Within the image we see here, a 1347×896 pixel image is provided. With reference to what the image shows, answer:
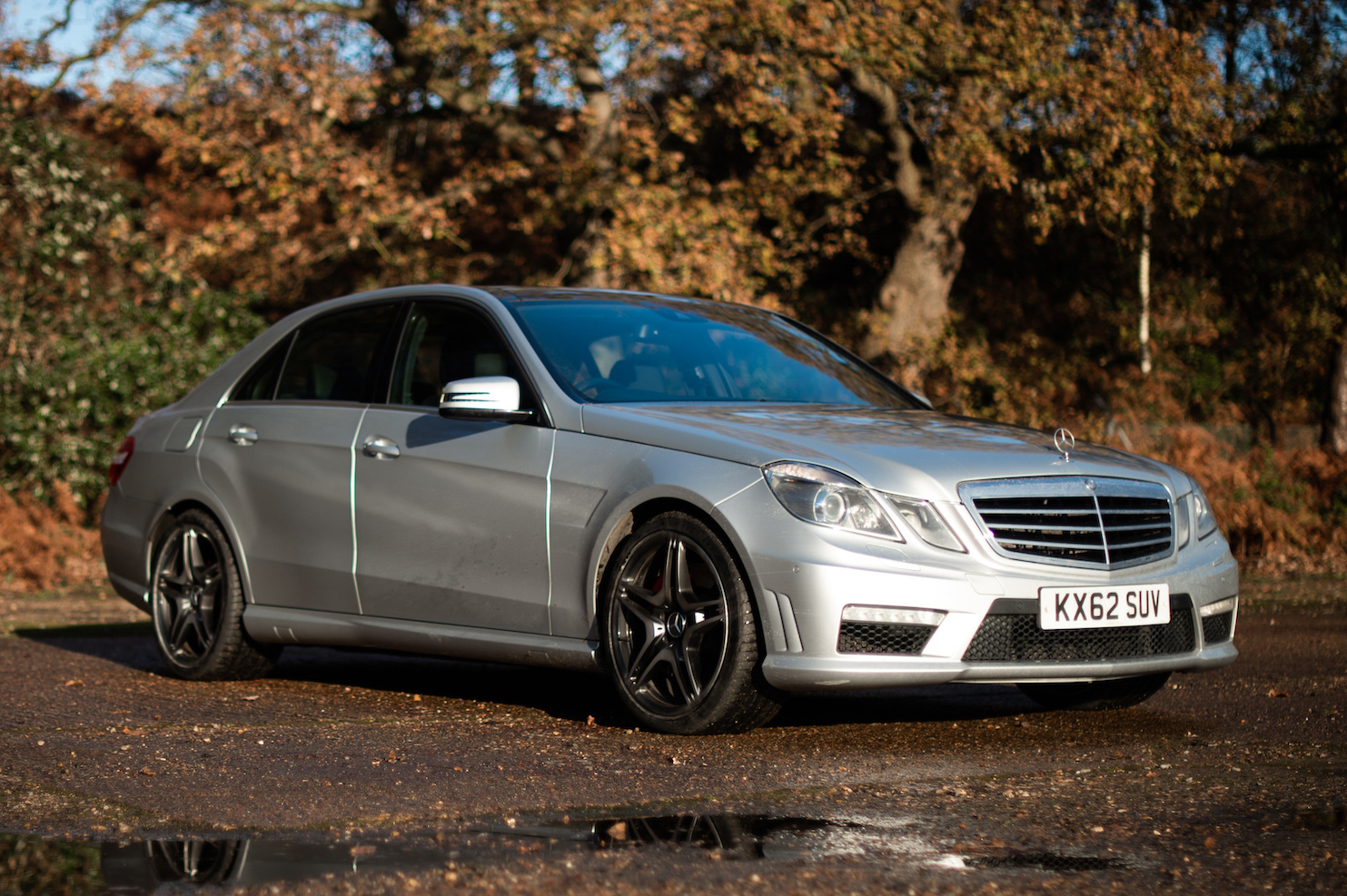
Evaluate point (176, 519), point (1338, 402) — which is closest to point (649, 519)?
point (176, 519)

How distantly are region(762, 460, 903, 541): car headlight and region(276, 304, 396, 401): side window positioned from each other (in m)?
2.32

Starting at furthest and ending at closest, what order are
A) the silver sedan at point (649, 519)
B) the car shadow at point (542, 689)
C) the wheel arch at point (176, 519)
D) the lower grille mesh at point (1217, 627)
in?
the wheel arch at point (176, 519)
the car shadow at point (542, 689)
the lower grille mesh at point (1217, 627)
the silver sedan at point (649, 519)

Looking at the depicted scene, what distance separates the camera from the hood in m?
5.10

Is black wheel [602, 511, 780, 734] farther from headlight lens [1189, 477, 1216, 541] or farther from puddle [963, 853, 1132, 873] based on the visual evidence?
headlight lens [1189, 477, 1216, 541]

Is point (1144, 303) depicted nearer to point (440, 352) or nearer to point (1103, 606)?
point (440, 352)

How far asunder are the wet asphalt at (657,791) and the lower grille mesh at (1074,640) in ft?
0.95

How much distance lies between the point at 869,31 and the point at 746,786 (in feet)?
36.8

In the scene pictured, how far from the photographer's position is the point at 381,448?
636cm

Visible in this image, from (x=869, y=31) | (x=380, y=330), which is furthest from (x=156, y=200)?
(x=380, y=330)

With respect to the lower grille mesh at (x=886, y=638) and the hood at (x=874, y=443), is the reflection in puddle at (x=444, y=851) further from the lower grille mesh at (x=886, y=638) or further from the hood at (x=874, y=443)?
the hood at (x=874, y=443)

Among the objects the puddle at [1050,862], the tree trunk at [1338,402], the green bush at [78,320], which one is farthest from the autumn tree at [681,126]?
the puddle at [1050,862]

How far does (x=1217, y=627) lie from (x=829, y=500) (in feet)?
5.35

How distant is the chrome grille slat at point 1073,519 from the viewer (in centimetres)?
512

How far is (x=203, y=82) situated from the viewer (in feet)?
55.1
